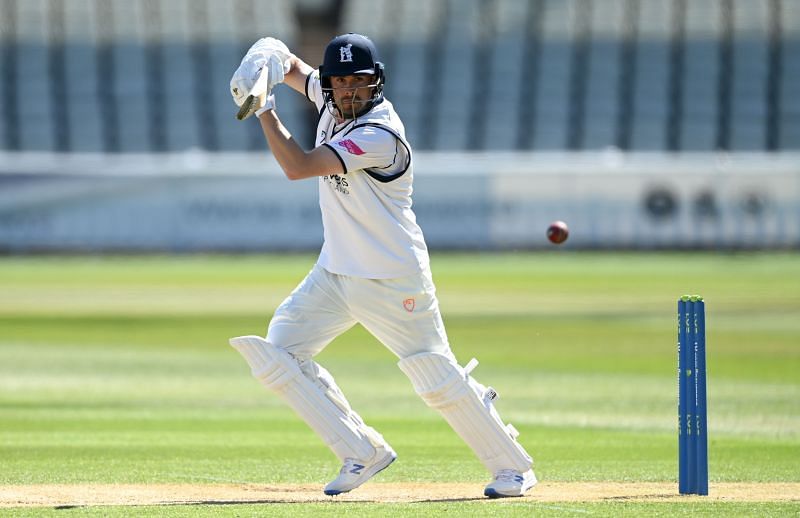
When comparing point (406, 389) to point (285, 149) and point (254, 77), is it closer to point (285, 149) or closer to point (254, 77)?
point (285, 149)

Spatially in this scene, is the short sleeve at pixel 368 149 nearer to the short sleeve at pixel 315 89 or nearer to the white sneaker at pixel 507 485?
the short sleeve at pixel 315 89

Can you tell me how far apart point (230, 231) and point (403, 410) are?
2124 cm

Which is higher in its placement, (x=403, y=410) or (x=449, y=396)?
(x=449, y=396)

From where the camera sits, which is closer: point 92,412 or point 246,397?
point 92,412

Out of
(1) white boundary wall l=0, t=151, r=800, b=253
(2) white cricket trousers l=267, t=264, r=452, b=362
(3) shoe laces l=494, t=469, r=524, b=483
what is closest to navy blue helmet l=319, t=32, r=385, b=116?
(2) white cricket trousers l=267, t=264, r=452, b=362

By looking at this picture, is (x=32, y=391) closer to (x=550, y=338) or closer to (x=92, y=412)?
(x=92, y=412)

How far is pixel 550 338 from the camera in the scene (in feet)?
55.7

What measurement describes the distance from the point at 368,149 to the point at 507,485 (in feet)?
5.36

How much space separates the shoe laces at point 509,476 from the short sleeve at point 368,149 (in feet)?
4.76

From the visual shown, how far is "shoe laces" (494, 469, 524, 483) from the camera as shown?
6555 millimetres

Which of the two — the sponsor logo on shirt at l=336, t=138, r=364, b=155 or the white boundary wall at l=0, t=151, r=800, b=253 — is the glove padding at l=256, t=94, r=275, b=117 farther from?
the white boundary wall at l=0, t=151, r=800, b=253

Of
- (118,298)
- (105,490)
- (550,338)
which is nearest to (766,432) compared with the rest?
(105,490)

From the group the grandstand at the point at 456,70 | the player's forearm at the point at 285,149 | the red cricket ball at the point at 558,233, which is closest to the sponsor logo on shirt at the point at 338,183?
the player's forearm at the point at 285,149

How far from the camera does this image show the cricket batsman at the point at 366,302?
646cm
